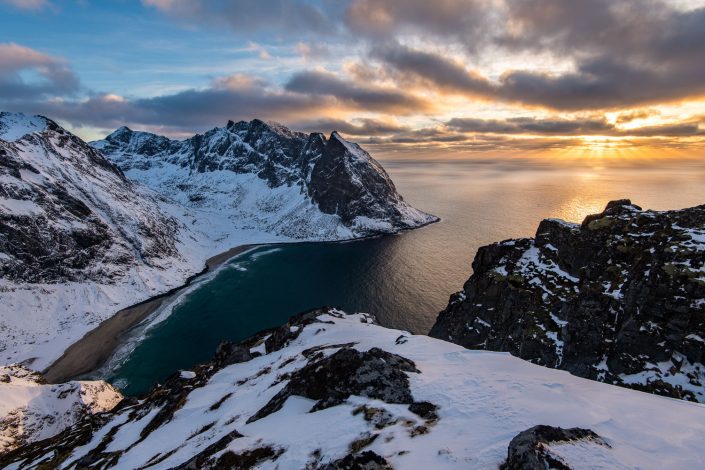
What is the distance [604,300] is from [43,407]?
10662 centimetres

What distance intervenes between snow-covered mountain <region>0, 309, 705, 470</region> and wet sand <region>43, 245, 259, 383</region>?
71.7 m

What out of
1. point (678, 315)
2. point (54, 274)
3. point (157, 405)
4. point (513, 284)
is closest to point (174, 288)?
point (54, 274)

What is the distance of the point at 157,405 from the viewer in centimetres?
5284

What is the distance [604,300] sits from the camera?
48.2 meters

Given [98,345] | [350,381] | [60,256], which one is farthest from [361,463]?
[60,256]

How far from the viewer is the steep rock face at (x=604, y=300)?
130 feet

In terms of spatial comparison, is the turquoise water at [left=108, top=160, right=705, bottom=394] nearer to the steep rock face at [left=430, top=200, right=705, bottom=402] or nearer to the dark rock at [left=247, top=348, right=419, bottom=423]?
the steep rock face at [left=430, top=200, right=705, bottom=402]

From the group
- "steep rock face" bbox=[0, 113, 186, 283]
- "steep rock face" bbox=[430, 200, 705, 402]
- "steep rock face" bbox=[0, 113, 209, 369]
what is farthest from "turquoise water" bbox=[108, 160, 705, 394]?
"steep rock face" bbox=[430, 200, 705, 402]

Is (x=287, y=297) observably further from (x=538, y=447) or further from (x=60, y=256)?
(x=538, y=447)

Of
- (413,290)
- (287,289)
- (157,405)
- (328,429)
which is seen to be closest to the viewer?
(328,429)

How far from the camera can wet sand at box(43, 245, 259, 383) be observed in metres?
101

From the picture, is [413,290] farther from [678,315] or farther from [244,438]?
[244,438]

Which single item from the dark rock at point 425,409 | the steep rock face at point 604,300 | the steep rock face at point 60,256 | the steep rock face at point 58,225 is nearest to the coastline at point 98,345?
the steep rock face at point 60,256

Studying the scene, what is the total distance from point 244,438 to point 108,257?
168658mm
